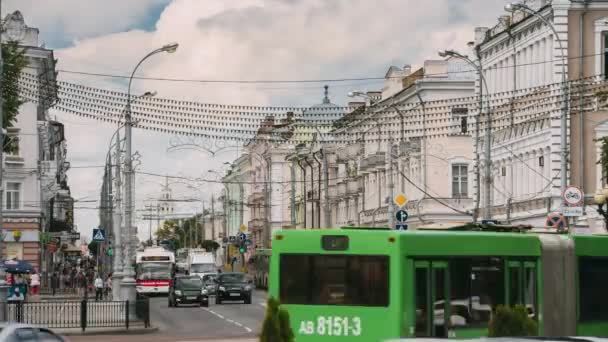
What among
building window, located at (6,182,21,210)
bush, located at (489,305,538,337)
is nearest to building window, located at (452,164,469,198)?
building window, located at (6,182,21,210)

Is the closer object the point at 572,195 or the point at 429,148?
the point at 572,195

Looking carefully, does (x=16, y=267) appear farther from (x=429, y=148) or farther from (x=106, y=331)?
(x=429, y=148)

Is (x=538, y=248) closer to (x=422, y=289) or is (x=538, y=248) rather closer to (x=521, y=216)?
(x=422, y=289)

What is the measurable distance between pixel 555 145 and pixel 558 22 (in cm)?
499

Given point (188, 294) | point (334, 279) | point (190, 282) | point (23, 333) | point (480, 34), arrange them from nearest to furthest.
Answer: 1. point (23, 333)
2. point (334, 279)
3. point (188, 294)
4. point (190, 282)
5. point (480, 34)

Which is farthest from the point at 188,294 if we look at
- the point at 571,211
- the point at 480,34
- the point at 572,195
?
the point at 571,211

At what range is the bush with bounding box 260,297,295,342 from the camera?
21.2 metres

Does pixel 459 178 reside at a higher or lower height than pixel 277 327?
higher

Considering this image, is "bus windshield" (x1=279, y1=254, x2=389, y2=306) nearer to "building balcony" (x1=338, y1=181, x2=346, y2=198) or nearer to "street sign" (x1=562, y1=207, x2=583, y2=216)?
"street sign" (x1=562, y1=207, x2=583, y2=216)

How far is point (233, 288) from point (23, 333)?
5113cm

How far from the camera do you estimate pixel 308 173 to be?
122 meters

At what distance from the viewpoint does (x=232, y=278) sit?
7169 centimetres

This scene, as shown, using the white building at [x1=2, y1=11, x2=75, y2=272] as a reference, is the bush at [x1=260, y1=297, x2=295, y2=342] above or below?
below

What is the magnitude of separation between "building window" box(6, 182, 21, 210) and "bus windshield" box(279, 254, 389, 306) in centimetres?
6616
